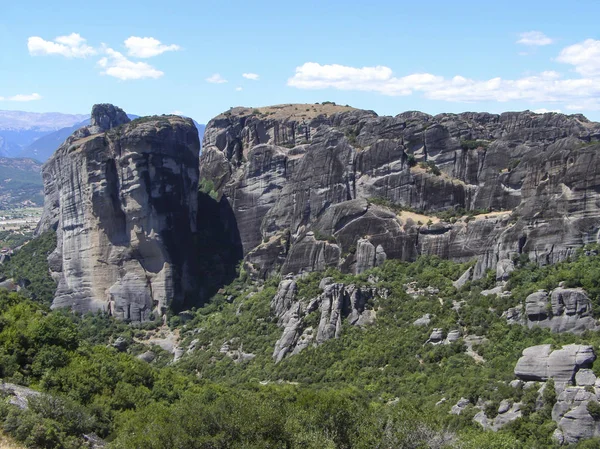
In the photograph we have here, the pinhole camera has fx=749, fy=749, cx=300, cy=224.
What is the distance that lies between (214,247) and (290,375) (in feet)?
118

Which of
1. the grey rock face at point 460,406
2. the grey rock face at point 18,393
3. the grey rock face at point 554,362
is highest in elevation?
the grey rock face at point 18,393

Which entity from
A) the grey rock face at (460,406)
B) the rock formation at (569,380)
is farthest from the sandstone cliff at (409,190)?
the grey rock face at (460,406)

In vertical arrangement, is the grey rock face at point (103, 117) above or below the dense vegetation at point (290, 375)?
above

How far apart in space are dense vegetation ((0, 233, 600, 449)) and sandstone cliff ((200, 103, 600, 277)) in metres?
2.51

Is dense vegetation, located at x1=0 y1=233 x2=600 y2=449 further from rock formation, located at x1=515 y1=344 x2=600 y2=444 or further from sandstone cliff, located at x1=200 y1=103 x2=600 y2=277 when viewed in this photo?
sandstone cliff, located at x1=200 y1=103 x2=600 y2=277

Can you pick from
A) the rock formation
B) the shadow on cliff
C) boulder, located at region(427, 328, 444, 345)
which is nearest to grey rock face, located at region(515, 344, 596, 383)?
the rock formation

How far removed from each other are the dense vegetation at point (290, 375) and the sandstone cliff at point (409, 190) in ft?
8.22

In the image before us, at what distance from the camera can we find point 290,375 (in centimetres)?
6028

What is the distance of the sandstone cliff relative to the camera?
2368 inches

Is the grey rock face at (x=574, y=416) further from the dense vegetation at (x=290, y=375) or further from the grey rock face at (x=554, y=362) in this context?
the grey rock face at (x=554, y=362)

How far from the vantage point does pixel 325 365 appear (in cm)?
6009

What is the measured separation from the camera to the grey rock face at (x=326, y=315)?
2501 inches

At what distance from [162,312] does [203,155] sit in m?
27.4

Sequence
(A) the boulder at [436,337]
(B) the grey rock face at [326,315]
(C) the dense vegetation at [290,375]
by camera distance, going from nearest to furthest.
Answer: (C) the dense vegetation at [290,375], (A) the boulder at [436,337], (B) the grey rock face at [326,315]
